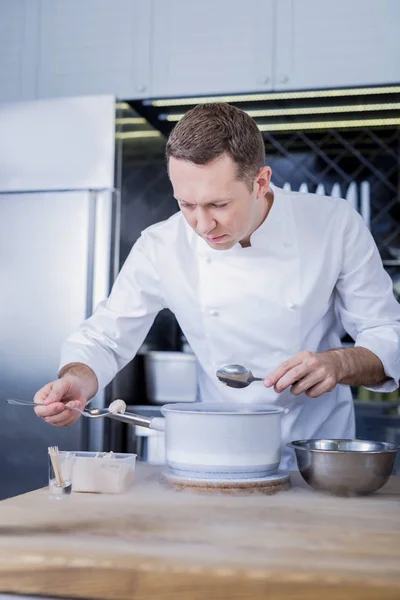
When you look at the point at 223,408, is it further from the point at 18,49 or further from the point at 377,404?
the point at 18,49

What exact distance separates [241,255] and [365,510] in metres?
0.77

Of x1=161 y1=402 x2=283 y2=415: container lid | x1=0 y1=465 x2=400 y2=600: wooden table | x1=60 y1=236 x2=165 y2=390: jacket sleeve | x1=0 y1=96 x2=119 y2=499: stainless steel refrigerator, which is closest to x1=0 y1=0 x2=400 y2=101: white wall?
x1=0 y1=96 x2=119 y2=499: stainless steel refrigerator

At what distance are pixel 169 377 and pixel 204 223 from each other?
1.23 m

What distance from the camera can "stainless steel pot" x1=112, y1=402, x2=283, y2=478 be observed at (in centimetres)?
116

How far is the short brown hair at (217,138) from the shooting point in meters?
1.37

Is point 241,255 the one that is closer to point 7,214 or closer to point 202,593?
point 202,593

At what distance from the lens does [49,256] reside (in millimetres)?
2508

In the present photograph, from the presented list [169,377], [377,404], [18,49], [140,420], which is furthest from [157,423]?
[18,49]

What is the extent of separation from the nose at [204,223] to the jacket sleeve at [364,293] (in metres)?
0.41

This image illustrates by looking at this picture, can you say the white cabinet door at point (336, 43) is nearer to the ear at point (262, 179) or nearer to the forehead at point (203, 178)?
the ear at point (262, 179)

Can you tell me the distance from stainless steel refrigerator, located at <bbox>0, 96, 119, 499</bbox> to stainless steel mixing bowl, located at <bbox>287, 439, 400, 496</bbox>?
1.38 m

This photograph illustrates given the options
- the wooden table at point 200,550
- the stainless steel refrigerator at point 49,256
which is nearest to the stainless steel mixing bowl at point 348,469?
the wooden table at point 200,550

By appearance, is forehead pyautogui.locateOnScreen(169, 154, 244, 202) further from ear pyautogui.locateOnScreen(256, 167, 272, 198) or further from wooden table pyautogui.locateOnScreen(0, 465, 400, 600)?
wooden table pyautogui.locateOnScreen(0, 465, 400, 600)

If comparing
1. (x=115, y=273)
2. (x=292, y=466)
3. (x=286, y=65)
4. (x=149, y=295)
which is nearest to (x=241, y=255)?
(x=149, y=295)
